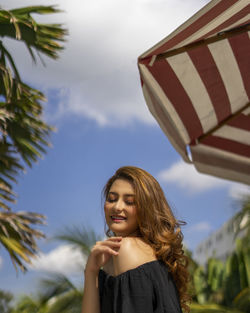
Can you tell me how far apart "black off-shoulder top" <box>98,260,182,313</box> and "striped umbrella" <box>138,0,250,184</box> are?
3.63 feet

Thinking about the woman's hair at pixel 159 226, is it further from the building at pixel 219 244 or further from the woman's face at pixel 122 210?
the building at pixel 219 244

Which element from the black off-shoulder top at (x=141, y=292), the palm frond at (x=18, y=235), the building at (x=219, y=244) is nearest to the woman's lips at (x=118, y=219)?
the black off-shoulder top at (x=141, y=292)

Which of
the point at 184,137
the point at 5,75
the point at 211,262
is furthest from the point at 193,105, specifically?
the point at 211,262

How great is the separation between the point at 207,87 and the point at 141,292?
1.74 meters

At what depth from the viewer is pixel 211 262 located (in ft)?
51.2

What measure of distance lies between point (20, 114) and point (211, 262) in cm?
871

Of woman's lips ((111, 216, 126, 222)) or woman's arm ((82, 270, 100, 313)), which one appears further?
woman's lips ((111, 216, 126, 222))

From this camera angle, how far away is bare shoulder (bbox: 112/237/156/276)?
1.87 m

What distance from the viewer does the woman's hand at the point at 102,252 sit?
1877 mm

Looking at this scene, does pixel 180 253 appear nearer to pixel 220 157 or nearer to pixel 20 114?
pixel 220 157

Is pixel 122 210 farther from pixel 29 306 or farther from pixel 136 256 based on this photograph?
pixel 29 306

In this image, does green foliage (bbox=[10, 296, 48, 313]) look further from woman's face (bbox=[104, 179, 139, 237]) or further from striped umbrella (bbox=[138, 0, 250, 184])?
woman's face (bbox=[104, 179, 139, 237])

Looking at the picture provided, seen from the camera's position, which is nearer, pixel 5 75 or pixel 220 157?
pixel 220 157

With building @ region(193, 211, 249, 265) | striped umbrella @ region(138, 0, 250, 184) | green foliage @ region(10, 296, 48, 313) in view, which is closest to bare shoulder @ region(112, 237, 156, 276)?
striped umbrella @ region(138, 0, 250, 184)
